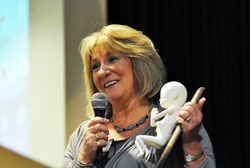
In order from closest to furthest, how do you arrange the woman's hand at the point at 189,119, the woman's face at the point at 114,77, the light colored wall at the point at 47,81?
1. the woman's hand at the point at 189,119
2. the woman's face at the point at 114,77
3. the light colored wall at the point at 47,81

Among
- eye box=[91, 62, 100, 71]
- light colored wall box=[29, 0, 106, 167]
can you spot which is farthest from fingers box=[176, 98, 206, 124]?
light colored wall box=[29, 0, 106, 167]

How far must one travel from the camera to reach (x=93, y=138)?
3.53 ft

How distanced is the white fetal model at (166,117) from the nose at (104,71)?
0.15 metres

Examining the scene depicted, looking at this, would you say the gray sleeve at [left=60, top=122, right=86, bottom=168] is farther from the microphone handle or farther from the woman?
the microphone handle

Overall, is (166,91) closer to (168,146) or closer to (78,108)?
(168,146)

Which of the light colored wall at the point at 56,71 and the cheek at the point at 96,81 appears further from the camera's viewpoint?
the light colored wall at the point at 56,71

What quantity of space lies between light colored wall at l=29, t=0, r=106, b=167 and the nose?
0.55 ft

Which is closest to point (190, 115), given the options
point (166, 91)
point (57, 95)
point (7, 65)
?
point (166, 91)

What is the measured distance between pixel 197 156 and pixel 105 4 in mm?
588

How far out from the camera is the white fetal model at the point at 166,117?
107 centimetres

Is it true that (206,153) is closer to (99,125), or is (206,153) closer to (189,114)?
(189,114)

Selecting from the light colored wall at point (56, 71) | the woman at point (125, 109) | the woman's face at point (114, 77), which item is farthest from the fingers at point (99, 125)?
the light colored wall at point (56, 71)

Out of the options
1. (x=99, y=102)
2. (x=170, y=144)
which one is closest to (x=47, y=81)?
(x=99, y=102)

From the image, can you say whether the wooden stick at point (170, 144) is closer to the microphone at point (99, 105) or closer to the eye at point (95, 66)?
the microphone at point (99, 105)
